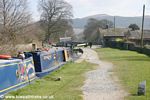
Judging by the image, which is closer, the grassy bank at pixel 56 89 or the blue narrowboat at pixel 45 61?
the grassy bank at pixel 56 89

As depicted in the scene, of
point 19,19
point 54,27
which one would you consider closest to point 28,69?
point 19,19

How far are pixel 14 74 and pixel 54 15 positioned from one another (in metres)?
65.8

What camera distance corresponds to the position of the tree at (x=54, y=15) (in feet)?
250

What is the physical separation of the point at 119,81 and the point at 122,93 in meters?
3.15

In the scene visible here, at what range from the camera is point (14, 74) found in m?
12.1

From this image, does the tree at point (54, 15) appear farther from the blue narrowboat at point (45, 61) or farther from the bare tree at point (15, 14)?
the blue narrowboat at point (45, 61)

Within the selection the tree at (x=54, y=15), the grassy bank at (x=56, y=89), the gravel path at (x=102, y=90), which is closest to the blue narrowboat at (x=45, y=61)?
the grassy bank at (x=56, y=89)

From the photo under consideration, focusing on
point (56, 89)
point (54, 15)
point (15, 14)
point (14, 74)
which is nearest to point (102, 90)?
point (56, 89)

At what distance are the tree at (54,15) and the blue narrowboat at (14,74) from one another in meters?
62.0

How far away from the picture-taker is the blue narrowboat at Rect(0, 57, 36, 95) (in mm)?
11211

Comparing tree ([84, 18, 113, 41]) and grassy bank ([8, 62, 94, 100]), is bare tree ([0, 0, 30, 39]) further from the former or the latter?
tree ([84, 18, 113, 41])

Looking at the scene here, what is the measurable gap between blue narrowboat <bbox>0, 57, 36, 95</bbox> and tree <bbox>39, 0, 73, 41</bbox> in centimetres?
6195

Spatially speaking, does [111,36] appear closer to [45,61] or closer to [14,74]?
[45,61]

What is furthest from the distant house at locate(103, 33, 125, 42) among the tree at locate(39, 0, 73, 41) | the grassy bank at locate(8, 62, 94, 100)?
the grassy bank at locate(8, 62, 94, 100)
